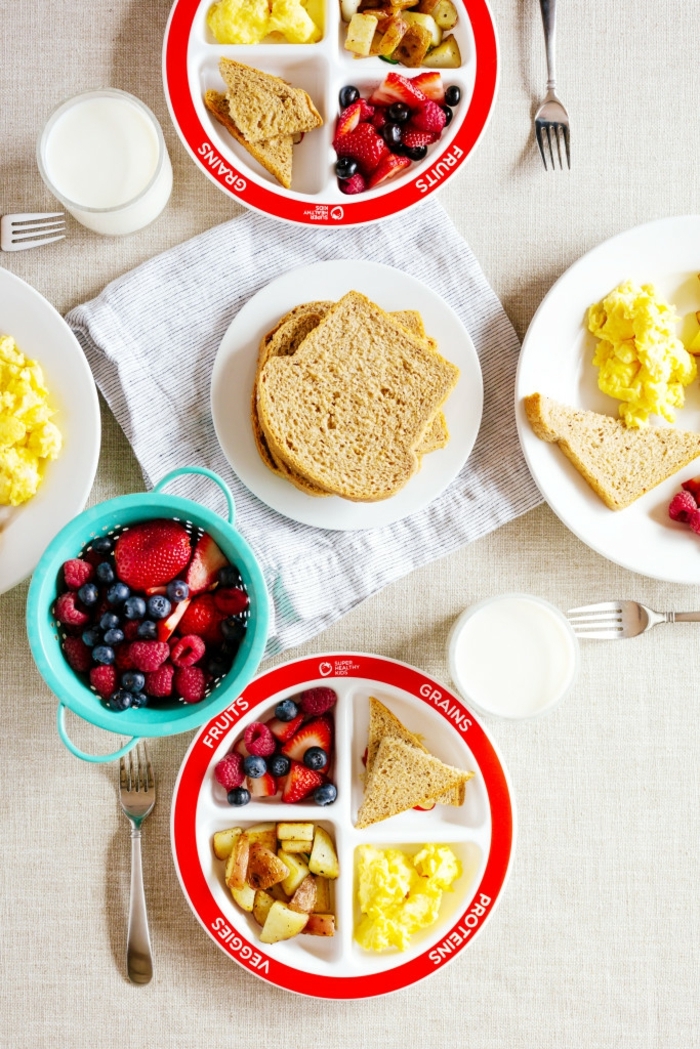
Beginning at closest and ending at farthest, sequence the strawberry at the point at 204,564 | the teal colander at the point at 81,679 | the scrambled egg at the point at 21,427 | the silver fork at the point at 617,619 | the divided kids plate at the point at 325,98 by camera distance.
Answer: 1. the teal colander at the point at 81,679
2. the strawberry at the point at 204,564
3. the scrambled egg at the point at 21,427
4. the divided kids plate at the point at 325,98
5. the silver fork at the point at 617,619

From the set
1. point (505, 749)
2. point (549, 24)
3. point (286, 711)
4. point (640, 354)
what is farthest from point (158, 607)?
point (549, 24)

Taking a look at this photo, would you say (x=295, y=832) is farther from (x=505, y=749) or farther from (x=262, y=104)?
(x=262, y=104)

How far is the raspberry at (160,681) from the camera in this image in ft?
4.89

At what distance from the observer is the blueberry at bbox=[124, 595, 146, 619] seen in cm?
148

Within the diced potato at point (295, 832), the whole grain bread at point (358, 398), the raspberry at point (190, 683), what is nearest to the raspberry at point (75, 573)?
the raspberry at point (190, 683)

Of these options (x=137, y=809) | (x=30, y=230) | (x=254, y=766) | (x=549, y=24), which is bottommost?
(x=137, y=809)

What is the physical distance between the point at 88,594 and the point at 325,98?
3.72 feet

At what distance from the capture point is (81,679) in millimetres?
1517

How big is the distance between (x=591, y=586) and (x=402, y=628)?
43cm

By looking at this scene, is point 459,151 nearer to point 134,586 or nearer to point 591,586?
point 591,586

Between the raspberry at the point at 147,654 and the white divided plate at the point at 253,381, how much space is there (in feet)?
1.43

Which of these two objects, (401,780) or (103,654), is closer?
(103,654)

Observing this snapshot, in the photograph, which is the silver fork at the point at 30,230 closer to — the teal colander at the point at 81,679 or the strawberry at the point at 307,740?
the teal colander at the point at 81,679

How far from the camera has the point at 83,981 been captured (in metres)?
1.90
